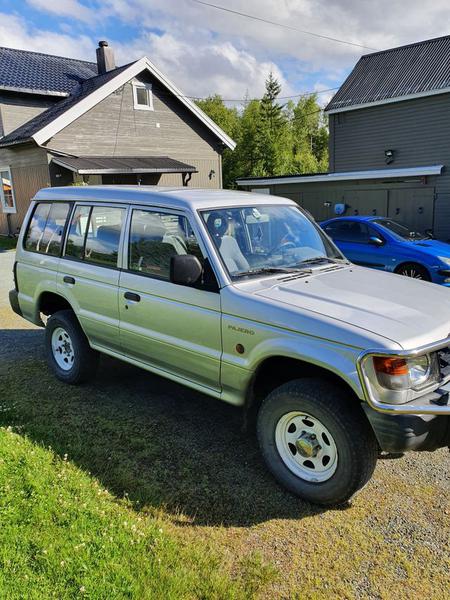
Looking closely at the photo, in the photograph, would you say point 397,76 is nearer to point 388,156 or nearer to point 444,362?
point 388,156

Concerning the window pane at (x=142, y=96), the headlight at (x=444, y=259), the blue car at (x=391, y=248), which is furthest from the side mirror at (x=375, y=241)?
the window pane at (x=142, y=96)

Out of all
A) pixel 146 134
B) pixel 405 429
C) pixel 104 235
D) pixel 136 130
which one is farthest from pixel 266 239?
pixel 146 134

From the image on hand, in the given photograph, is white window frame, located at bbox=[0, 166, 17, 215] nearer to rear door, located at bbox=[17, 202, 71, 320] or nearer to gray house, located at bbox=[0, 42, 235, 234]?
gray house, located at bbox=[0, 42, 235, 234]

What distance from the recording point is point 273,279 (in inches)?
144

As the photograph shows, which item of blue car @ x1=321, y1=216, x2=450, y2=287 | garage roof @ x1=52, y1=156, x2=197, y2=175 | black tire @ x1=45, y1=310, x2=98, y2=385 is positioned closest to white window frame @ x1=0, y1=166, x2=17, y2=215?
garage roof @ x1=52, y1=156, x2=197, y2=175

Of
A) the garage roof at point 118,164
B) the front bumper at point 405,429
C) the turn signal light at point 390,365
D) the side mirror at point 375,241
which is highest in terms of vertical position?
the garage roof at point 118,164

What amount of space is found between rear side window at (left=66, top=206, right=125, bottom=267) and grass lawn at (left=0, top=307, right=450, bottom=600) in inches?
58.7

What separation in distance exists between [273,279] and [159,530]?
73.6 inches

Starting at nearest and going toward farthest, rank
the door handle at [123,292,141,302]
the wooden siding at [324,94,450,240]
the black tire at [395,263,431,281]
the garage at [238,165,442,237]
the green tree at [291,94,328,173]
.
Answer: the door handle at [123,292,141,302] < the black tire at [395,263,431,281] < the garage at [238,165,442,237] < the wooden siding at [324,94,450,240] < the green tree at [291,94,328,173]

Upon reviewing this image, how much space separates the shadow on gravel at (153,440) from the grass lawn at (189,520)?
14mm

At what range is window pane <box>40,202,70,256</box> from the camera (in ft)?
16.5

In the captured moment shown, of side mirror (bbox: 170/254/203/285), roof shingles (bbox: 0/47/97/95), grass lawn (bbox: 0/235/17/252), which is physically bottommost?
grass lawn (bbox: 0/235/17/252)

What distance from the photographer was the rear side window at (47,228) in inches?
199

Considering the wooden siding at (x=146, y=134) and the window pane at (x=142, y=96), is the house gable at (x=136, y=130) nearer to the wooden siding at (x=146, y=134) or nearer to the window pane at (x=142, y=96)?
the wooden siding at (x=146, y=134)
